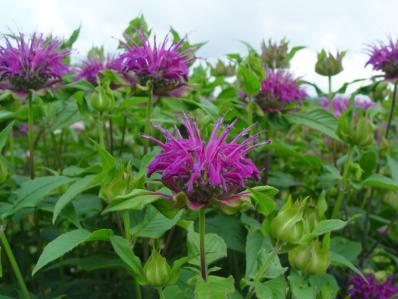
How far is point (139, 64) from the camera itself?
133 cm

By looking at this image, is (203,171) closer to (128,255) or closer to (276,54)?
(128,255)

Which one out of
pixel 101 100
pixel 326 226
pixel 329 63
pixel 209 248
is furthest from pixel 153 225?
pixel 329 63

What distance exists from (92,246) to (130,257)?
87cm

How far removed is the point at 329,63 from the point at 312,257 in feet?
3.37

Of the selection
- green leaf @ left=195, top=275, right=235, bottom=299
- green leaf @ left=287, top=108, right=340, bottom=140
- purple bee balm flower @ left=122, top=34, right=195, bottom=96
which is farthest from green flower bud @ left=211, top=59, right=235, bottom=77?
green leaf @ left=195, top=275, right=235, bottom=299

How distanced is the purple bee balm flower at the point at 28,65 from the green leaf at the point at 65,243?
2.21 feet

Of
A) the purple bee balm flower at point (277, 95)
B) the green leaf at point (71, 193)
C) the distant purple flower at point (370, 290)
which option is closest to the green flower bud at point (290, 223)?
the green leaf at point (71, 193)

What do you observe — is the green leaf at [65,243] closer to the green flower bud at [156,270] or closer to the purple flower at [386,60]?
the green flower bud at [156,270]

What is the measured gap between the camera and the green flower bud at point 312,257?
0.92m

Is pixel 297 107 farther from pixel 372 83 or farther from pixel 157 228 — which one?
pixel 157 228

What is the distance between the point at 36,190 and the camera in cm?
105

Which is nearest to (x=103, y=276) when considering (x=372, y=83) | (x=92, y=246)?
(x=92, y=246)

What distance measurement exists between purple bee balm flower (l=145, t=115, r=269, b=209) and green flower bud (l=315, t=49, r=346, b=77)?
3.38 ft

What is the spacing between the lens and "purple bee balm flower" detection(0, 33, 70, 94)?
4.57ft
